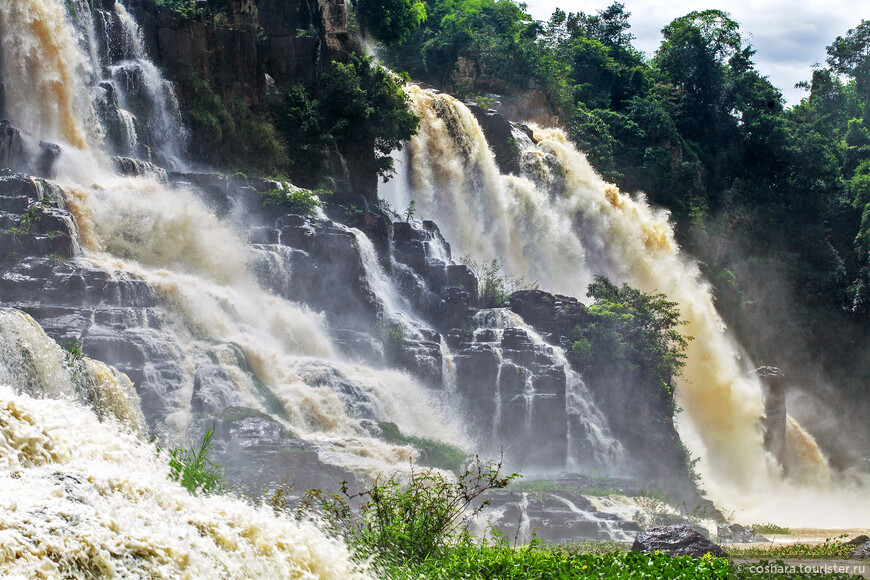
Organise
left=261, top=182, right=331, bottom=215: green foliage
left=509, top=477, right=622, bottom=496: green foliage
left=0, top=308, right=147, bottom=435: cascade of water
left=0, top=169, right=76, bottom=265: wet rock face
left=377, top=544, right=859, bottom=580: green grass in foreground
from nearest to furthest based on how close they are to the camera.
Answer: left=377, top=544, right=859, bottom=580: green grass in foreground → left=0, top=308, right=147, bottom=435: cascade of water → left=0, top=169, right=76, bottom=265: wet rock face → left=509, top=477, right=622, bottom=496: green foliage → left=261, top=182, right=331, bottom=215: green foliage

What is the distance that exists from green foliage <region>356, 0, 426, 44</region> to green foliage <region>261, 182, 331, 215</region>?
15158 millimetres

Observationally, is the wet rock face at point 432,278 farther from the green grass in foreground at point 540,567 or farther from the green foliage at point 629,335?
the green grass in foreground at point 540,567

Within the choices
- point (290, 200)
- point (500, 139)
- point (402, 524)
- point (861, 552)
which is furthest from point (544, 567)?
point (500, 139)

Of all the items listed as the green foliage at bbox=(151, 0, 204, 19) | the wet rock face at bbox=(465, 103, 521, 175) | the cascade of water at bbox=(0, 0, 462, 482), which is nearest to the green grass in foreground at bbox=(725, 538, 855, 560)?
the cascade of water at bbox=(0, 0, 462, 482)

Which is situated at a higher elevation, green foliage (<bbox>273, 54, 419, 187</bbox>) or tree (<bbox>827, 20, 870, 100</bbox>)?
tree (<bbox>827, 20, 870, 100</bbox>)

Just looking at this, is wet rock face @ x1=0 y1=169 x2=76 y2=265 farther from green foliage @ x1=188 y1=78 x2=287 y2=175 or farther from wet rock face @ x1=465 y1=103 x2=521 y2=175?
wet rock face @ x1=465 y1=103 x2=521 y2=175

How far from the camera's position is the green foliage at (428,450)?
58.0 feet

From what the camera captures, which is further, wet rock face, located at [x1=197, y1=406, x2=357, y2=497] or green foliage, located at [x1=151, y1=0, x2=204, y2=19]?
green foliage, located at [x1=151, y1=0, x2=204, y2=19]

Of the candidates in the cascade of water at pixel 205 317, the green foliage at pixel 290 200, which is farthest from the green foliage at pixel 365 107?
the cascade of water at pixel 205 317

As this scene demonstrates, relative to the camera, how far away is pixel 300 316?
67.1 ft

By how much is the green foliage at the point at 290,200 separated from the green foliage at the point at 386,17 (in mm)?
15158

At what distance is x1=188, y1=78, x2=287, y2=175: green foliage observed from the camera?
2470 centimetres

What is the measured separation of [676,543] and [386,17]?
1143 inches

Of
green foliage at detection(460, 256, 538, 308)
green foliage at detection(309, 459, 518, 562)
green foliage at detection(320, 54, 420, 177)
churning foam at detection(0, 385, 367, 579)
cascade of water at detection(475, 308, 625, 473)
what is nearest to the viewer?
churning foam at detection(0, 385, 367, 579)
